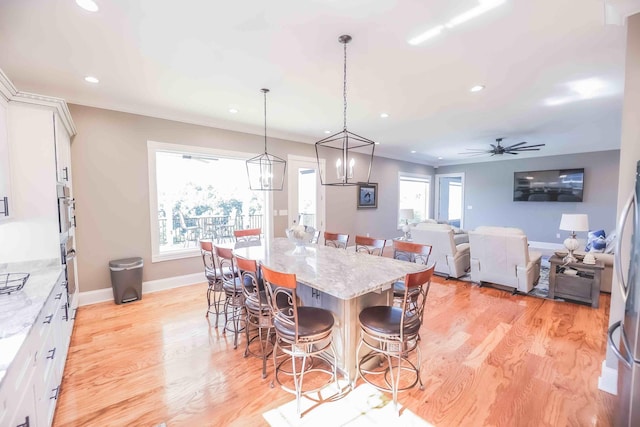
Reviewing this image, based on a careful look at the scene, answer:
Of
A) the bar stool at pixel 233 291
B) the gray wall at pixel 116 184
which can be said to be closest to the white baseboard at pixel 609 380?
the bar stool at pixel 233 291

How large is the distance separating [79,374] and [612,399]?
407cm

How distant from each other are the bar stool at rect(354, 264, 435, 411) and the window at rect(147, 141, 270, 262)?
11.1 ft

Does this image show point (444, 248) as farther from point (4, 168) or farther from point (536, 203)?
point (536, 203)

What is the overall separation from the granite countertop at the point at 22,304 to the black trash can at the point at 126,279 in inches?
51.5

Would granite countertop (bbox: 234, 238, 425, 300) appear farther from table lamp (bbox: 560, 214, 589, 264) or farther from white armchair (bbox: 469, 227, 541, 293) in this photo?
table lamp (bbox: 560, 214, 589, 264)

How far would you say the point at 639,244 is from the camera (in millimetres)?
1337

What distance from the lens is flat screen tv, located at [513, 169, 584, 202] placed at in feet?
23.9

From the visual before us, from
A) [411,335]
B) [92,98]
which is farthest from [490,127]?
[92,98]

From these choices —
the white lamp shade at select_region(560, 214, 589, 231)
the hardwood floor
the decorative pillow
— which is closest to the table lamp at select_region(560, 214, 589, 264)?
the white lamp shade at select_region(560, 214, 589, 231)

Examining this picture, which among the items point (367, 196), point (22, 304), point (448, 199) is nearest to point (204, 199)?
point (367, 196)

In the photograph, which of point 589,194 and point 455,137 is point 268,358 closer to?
point 455,137

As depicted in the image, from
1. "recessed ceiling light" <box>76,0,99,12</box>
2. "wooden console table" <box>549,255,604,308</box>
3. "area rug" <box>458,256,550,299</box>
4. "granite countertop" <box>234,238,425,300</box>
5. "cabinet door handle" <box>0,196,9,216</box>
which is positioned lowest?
"area rug" <box>458,256,550,299</box>

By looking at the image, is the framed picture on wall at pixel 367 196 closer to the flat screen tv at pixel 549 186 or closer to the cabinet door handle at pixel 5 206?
the flat screen tv at pixel 549 186

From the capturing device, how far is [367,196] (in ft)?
24.2
